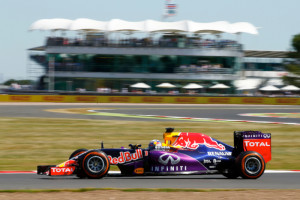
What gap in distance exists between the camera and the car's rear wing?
9875mm

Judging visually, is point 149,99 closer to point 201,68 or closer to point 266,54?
point 201,68

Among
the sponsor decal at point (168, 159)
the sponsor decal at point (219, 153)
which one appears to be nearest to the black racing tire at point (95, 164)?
the sponsor decal at point (168, 159)

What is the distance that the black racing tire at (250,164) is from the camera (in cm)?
952

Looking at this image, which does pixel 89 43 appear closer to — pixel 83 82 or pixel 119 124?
pixel 83 82

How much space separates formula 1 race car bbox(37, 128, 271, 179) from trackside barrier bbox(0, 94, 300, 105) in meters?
36.3

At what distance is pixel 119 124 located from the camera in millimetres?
23625

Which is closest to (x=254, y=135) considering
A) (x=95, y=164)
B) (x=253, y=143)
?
(x=253, y=143)

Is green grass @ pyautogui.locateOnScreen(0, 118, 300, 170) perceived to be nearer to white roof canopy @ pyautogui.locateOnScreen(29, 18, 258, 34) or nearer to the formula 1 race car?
the formula 1 race car

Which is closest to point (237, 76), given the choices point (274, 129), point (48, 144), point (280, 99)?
point (280, 99)

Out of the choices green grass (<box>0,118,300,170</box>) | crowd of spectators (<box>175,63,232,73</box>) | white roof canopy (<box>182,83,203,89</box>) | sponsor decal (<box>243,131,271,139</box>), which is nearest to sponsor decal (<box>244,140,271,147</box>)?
sponsor decal (<box>243,131,271,139</box>)

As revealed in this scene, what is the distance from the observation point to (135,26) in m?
57.4

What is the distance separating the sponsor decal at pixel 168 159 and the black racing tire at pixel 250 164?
118 centimetres

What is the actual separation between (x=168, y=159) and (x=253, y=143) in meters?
1.81

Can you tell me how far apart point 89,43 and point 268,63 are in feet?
122
